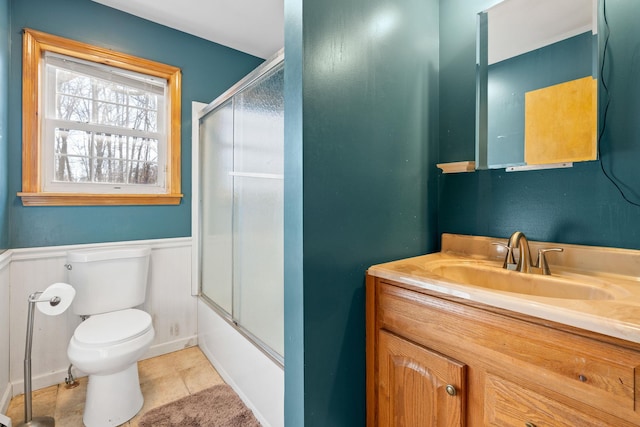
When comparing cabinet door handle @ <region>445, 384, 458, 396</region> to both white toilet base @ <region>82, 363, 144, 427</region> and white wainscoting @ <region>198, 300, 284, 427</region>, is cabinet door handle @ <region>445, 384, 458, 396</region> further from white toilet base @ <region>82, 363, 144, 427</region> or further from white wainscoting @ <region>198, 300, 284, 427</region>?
white toilet base @ <region>82, 363, 144, 427</region>

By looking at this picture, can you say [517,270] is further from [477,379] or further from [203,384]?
[203,384]

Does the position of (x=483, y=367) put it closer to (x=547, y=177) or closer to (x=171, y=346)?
(x=547, y=177)

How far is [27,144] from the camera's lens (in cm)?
171

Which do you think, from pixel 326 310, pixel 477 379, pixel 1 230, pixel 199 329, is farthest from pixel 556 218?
pixel 1 230

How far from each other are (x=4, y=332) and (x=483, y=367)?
2280 millimetres

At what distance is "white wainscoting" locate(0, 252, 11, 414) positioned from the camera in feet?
5.00

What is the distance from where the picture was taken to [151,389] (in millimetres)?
1760

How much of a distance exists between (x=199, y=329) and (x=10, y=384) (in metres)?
1.03

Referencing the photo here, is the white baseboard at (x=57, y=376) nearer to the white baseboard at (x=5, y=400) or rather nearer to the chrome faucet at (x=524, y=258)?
the white baseboard at (x=5, y=400)

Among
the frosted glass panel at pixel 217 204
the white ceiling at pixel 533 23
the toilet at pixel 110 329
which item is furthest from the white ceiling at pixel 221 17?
the toilet at pixel 110 329

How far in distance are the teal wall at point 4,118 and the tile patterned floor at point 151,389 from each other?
882mm

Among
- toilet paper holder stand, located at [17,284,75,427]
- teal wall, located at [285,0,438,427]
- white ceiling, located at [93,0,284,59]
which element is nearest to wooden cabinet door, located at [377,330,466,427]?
teal wall, located at [285,0,438,427]

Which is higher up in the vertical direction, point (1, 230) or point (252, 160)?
point (252, 160)

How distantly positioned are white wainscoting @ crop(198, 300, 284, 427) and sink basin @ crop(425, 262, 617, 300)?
0.85 m
